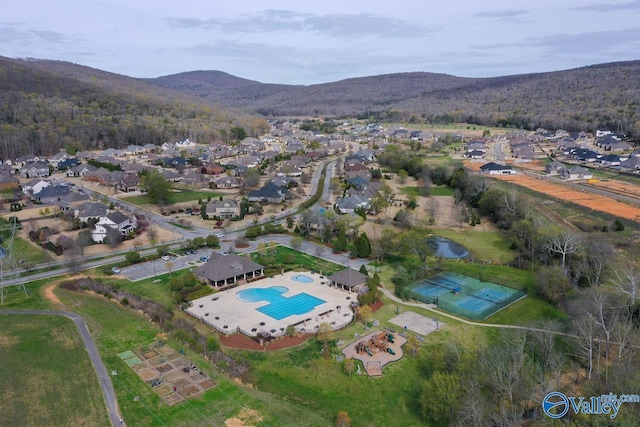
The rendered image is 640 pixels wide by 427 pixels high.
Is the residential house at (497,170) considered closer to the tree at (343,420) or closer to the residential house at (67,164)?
the tree at (343,420)

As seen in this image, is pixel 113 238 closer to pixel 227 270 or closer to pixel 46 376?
pixel 227 270

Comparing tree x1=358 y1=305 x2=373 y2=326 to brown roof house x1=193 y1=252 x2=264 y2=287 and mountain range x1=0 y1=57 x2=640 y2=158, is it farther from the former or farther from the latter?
mountain range x1=0 y1=57 x2=640 y2=158

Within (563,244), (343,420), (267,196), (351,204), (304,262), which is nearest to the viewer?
(343,420)

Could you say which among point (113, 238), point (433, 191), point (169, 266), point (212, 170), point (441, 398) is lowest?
point (433, 191)

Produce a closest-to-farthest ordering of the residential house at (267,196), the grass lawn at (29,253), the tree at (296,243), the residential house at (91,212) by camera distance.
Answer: the grass lawn at (29,253)
the tree at (296,243)
the residential house at (91,212)
the residential house at (267,196)

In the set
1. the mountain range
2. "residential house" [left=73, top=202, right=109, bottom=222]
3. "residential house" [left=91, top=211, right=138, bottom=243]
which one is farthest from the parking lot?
the mountain range

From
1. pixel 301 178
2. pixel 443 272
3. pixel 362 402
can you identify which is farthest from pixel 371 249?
pixel 301 178

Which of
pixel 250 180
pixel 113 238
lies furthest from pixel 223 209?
pixel 250 180

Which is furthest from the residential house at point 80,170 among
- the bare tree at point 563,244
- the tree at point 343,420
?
the tree at point 343,420
